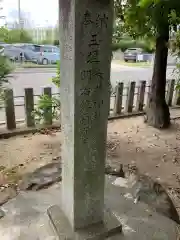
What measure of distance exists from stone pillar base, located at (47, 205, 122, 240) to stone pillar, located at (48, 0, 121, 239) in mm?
34

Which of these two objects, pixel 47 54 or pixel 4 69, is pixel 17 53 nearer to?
pixel 4 69

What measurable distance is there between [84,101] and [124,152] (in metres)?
2.52

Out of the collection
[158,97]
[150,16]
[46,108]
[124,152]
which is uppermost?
[150,16]

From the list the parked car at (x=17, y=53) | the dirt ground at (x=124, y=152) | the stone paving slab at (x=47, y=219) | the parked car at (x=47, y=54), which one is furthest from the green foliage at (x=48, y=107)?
the stone paving slab at (x=47, y=219)

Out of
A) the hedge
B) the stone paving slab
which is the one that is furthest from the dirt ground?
the hedge

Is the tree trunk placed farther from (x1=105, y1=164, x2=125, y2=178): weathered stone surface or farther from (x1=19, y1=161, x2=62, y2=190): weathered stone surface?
(x1=19, y1=161, x2=62, y2=190): weathered stone surface

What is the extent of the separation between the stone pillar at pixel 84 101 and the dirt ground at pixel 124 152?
4.46 ft

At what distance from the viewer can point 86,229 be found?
2.06 m

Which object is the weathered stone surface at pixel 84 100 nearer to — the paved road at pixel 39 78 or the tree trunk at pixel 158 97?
the paved road at pixel 39 78

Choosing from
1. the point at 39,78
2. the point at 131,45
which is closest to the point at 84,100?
the point at 131,45

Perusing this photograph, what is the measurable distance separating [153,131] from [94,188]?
10.3ft

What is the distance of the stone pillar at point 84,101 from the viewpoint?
1.52 meters

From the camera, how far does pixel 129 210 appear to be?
98.2 inches

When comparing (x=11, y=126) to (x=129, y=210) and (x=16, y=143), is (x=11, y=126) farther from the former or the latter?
(x=129, y=210)
